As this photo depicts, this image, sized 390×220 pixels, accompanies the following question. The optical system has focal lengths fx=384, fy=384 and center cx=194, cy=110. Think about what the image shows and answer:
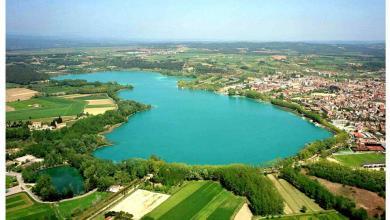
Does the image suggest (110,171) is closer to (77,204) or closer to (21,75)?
(77,204)

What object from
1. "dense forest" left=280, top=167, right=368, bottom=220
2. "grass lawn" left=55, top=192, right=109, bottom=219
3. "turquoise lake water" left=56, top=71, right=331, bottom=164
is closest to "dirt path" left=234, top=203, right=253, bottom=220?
"dense forest" left=280, top=167, right=368, bottom=220

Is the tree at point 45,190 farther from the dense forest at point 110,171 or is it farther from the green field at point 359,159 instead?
the green field at point 359,159

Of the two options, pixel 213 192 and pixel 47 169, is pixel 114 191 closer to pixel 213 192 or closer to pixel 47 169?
pixel 213 192

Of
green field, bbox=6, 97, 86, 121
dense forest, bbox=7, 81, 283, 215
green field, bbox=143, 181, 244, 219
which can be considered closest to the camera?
green field, bbox=143, 181, 244, 219

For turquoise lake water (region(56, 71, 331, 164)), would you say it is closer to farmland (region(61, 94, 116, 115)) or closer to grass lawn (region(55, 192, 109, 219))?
farmland (region(61, 94, 116, 115))

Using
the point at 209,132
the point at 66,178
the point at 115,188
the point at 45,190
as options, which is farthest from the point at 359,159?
the point at 45,190

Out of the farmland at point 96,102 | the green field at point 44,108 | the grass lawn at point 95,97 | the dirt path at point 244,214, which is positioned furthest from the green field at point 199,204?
the grass lawn at point 95,97

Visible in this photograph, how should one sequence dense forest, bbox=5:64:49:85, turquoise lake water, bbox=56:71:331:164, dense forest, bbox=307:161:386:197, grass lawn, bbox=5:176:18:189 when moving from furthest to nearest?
dense forest, bbox=5:64:49:85 < turquoise lake water, bbox=56:71:331:164 < grass lawn, bbox=5:176:18:189 < dense forest, bbox=307:161:386:197
